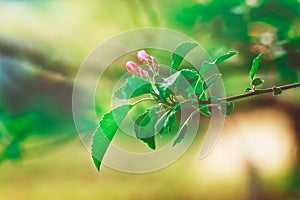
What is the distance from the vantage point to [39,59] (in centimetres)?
116

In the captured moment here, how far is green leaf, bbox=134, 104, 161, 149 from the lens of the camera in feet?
3.17

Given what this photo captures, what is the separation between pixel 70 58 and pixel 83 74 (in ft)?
0.16

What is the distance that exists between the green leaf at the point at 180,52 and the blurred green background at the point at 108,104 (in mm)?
78

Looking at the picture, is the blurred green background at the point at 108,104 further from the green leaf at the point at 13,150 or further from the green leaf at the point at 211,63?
the green leaf at the point at 211,63

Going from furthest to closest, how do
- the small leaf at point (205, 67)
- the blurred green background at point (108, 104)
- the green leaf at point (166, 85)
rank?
the blurred green background at point (108, 104), the small leaf at point (205, 67), the green leaf at point (166, 85)

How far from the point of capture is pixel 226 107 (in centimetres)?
108

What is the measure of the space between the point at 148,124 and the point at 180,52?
0.18 metres

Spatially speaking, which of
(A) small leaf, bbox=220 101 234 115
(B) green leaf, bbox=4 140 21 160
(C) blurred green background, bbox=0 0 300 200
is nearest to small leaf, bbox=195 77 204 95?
(A) small leaf, bbox=220 101 234 115

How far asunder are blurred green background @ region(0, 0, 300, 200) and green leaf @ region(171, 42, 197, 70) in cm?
8

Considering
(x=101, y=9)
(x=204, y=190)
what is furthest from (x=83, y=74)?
(x=204, y=190)

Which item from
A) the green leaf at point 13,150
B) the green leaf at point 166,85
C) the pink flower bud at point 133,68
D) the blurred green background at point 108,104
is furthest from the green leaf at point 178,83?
the green leaf at point 13,150

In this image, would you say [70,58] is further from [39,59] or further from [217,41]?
[217,41]

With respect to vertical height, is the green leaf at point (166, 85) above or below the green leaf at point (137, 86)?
below

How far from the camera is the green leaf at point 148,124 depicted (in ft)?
3.17
